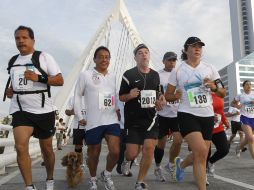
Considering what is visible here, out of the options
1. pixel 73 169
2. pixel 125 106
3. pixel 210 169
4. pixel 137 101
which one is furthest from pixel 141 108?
pixel 210 169

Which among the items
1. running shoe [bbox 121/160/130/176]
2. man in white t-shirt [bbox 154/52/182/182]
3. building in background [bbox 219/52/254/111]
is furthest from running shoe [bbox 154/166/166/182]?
building in background [bbox 219/52/254/111]

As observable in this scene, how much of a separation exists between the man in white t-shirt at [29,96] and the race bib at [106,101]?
0.73 meters

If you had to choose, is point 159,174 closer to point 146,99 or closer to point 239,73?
point 146,99

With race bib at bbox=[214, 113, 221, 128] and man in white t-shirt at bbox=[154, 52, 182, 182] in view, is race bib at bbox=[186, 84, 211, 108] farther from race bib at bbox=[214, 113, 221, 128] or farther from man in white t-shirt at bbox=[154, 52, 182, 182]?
man in white t-shirt at bbox=[154, 52, 182, 182]

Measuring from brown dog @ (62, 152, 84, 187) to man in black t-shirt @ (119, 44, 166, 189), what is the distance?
0.88 m

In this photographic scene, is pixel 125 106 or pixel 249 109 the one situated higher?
pixel 249 109

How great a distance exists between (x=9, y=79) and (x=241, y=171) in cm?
461

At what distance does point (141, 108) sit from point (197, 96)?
0.86m

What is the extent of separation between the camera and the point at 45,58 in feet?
17.0

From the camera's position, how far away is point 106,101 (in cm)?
573

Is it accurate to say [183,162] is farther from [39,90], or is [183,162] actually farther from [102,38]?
[102,38]

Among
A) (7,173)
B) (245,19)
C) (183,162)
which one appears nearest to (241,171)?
(183,162)

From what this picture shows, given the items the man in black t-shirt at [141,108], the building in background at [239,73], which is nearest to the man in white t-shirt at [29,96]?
the man in black t-shirt at [141,108]

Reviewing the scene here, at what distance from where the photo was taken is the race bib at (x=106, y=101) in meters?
5.70
